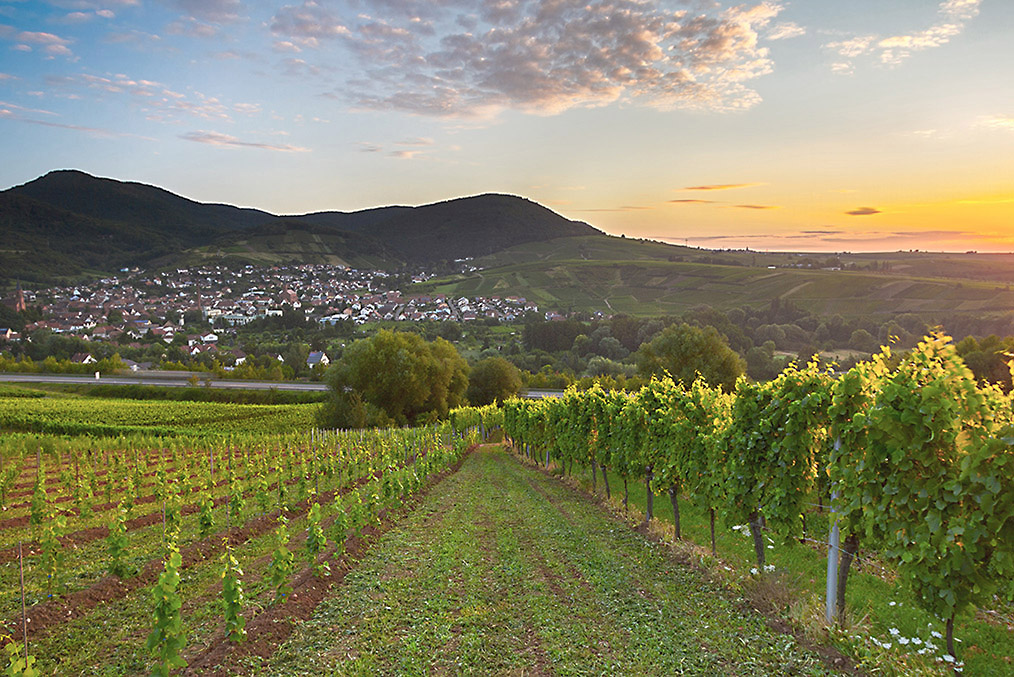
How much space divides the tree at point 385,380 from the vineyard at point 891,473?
4581cm

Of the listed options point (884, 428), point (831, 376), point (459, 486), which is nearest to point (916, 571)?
point (884, 428)

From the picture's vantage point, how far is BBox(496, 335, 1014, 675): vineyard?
589cm

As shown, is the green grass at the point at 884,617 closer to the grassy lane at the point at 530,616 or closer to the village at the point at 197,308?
the grassy lane at the point at 530,616

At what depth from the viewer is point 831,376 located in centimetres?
936

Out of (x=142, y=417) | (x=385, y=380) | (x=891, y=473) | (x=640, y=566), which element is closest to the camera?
(x=891, y=473)

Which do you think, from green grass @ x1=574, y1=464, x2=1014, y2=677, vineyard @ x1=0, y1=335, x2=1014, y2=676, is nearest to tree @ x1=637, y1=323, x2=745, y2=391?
vineyard @ x1=0, y1=335, x2=1014, y2=676

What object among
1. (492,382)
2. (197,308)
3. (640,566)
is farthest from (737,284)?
(197,308)

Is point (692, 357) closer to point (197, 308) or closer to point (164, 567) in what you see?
point (164, 567)

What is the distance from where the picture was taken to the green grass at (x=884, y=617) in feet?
22.2

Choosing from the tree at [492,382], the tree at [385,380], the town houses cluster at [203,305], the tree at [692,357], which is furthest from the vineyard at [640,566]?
the town houses cluster at [203,305]

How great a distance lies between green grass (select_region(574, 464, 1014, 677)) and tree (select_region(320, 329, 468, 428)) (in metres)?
45.4

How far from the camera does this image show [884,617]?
867 cm

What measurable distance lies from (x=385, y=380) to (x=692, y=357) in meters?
30.7

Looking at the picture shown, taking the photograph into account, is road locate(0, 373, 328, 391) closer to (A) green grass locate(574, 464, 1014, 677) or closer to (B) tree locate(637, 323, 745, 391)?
(B) tree locate(637, 323, 745, 391)
